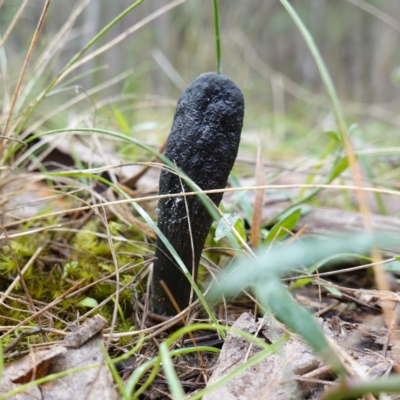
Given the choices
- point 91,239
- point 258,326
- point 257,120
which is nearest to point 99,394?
point 258,326

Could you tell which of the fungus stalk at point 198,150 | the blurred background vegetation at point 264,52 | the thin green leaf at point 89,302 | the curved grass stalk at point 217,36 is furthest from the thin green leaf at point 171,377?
the blurred background vegetation at point 264,52

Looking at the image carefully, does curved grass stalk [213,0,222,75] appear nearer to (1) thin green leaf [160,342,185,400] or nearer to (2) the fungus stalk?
(2) the fungus stalk

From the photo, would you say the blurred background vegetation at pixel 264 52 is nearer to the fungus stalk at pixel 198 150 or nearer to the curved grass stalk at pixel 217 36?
the curved grass stalk at pixel 217 36

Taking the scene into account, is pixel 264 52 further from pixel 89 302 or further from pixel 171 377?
pixel 171 377

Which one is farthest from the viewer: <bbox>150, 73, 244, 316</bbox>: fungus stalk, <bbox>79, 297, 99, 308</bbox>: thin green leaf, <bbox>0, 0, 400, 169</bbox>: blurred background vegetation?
<bbox>0, 0, 400, 169</bbox>: blurred background vegetation

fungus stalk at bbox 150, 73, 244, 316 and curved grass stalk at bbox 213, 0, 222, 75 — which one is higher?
curved grass stalk at bbox 213, 0, 222, 75

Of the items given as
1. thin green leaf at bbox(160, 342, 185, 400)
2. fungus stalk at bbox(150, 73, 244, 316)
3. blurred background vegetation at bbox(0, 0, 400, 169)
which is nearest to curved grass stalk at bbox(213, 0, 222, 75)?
fungus stalk at bbox(150, 73, 244, 316)

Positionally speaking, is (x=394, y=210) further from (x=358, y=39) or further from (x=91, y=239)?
(x=358, y=39)
